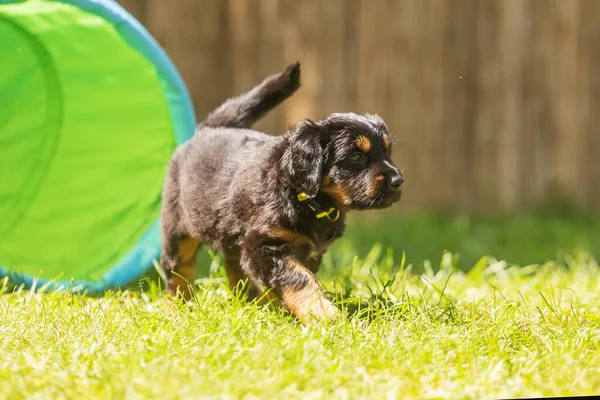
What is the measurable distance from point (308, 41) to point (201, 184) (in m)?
3.24

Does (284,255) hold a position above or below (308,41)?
below

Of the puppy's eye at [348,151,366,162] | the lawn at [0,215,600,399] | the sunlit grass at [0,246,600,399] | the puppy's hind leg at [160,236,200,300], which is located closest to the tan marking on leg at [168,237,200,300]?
the puppy's hind leg at [160,236,200,300]

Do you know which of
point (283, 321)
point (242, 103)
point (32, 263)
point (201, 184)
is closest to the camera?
point (283, 321)

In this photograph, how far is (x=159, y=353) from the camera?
2527mm

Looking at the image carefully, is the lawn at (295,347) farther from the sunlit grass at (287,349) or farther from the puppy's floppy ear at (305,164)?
the puppy's floppy ear at (305,164)

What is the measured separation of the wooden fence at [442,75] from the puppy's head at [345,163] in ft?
10.4

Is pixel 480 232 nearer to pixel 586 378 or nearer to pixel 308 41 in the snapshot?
pixel 308 41

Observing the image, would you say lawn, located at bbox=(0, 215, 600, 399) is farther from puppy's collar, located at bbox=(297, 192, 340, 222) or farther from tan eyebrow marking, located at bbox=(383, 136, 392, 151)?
tan eyebrow marking, located at bbox=(383, 136, 392, 151)

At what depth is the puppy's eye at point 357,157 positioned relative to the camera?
3.22 metres

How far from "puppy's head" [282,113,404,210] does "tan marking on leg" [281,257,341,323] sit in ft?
1.13

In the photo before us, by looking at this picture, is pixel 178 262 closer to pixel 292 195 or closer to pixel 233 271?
pixel 233 271

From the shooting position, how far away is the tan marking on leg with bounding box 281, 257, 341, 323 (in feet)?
9.66

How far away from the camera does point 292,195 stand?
3232 millimetres

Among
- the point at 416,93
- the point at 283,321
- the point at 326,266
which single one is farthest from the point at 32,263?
the point at 416,93
